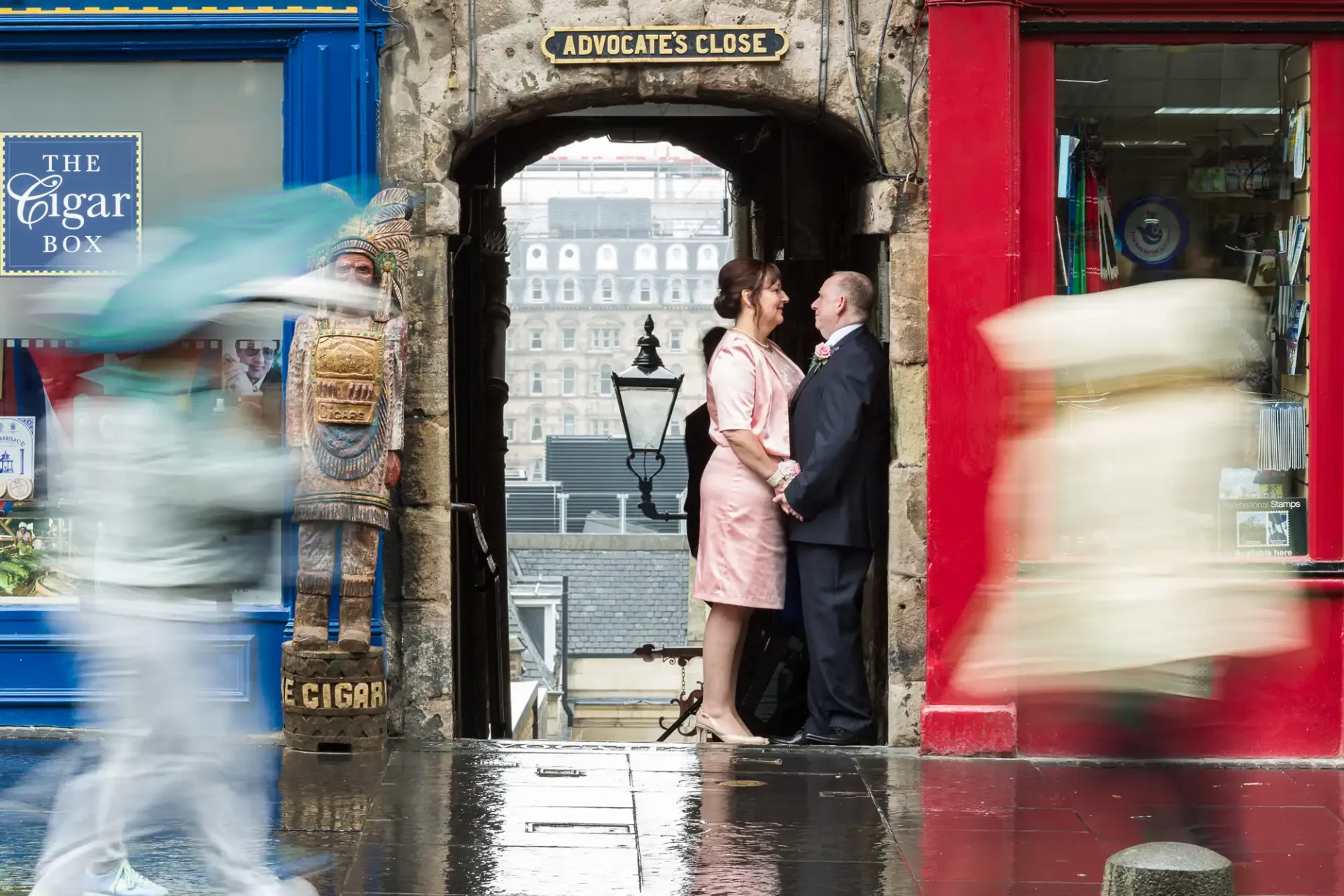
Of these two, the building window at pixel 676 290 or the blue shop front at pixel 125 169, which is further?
the building window at pixel 676 290

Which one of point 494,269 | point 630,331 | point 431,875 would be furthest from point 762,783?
point 630,331

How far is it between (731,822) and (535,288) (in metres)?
93.8

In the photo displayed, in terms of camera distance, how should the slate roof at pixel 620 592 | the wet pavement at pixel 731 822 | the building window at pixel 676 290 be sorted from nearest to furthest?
the wet pavement at pixel 731 822
the slate roof at pixel 620 592
the building window at pixel 676 290

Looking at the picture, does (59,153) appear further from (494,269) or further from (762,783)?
(494,269)

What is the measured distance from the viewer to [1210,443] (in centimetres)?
521

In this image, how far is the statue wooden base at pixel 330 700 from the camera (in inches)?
291

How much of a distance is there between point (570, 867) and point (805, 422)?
2.86 meters

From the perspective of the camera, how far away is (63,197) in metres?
7.95

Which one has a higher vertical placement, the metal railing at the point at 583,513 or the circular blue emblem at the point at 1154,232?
the circular blue emblem at the point at 1154,232

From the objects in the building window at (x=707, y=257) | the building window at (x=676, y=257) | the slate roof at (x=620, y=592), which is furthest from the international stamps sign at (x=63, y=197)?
the building window at (x=676, y=257)

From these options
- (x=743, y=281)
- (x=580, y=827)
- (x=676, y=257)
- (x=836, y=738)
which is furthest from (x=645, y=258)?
(x=580, y=827)

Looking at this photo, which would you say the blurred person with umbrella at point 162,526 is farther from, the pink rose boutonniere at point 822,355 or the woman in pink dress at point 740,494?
the pink rose boutonniere at point 822,355

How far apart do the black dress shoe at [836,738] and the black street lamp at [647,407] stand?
8.82 feet

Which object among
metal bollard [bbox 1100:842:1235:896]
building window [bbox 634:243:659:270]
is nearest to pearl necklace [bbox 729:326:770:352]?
metal bollard [bbox 1100:842:1235:896]
